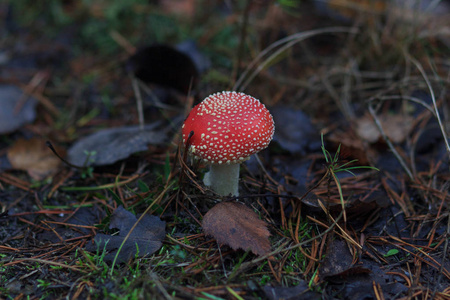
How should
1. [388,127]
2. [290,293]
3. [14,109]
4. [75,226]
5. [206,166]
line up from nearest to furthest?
1. [290,293]
2. [75,226]
3. [206,166]
4. [388,127]
5. [14,109]

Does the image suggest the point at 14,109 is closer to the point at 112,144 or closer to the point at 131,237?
the point at 112,144

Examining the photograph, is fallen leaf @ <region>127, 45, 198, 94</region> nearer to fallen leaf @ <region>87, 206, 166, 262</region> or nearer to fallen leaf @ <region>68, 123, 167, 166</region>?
fallen leaf @ <region>68, 123, 167, 166</region>

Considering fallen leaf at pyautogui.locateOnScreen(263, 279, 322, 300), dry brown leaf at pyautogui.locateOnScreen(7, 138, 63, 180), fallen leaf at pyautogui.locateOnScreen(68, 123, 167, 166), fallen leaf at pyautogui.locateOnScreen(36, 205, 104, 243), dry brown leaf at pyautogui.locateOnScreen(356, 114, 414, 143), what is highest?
dry brown leaf at pyautogui.locateOnScreen(356, 114, 414, 143)

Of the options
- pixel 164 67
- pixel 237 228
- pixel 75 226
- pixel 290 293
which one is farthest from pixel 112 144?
pixel 290 293

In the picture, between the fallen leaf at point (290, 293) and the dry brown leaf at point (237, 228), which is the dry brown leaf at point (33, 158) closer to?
the dry brown leaf at point (237, 228)

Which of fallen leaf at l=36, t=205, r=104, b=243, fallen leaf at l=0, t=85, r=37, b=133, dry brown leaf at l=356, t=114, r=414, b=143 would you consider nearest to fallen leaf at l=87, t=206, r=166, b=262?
fallen leaf at l=36, t=205, r=104, b=243

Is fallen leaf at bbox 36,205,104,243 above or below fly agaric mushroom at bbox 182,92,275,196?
below
